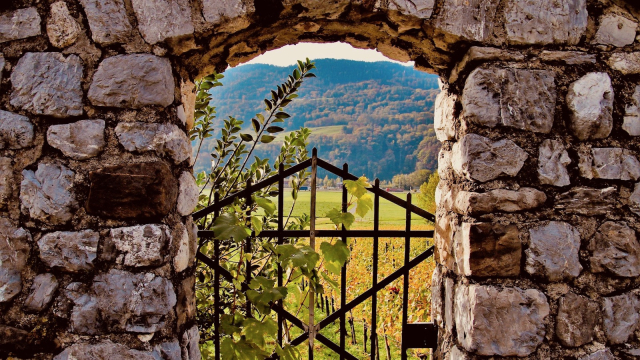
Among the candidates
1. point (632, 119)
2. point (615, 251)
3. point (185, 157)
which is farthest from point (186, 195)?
point (632, 119)

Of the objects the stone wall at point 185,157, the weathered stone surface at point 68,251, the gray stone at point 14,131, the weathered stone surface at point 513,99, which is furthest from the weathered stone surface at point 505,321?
the gray stone at point 14,131

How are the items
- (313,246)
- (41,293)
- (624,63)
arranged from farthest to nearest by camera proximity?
(313,246) < (624,63) < (41,293)

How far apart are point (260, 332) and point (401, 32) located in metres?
1.50

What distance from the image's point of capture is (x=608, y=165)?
1.50 m

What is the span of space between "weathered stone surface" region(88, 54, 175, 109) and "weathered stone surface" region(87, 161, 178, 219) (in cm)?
26

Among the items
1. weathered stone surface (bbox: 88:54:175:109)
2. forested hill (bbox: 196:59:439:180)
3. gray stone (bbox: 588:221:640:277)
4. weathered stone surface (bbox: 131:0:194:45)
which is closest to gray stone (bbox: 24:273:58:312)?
weathered stone surface (bbox: 88:54:175:109)

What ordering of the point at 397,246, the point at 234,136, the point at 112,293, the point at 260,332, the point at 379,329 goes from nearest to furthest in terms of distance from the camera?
1. the point at 112,293
2. the point at 260,332
3. the point at 234,136
4. the point at 379,329
5. the point at 397,246

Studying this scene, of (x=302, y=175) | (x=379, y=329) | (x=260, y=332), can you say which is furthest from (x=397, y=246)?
(x=260, y=332)

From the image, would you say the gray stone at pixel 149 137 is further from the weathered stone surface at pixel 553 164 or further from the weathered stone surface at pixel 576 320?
the weathered stone surface at pixel 576 320

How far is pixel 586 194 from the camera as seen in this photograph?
1.49 m

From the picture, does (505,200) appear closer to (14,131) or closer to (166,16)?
(166,16)

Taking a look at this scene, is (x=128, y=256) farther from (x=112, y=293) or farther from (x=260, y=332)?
(x=260, y=332)

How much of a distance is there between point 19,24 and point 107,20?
343 millimetres

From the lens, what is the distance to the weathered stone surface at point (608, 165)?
1495mm
